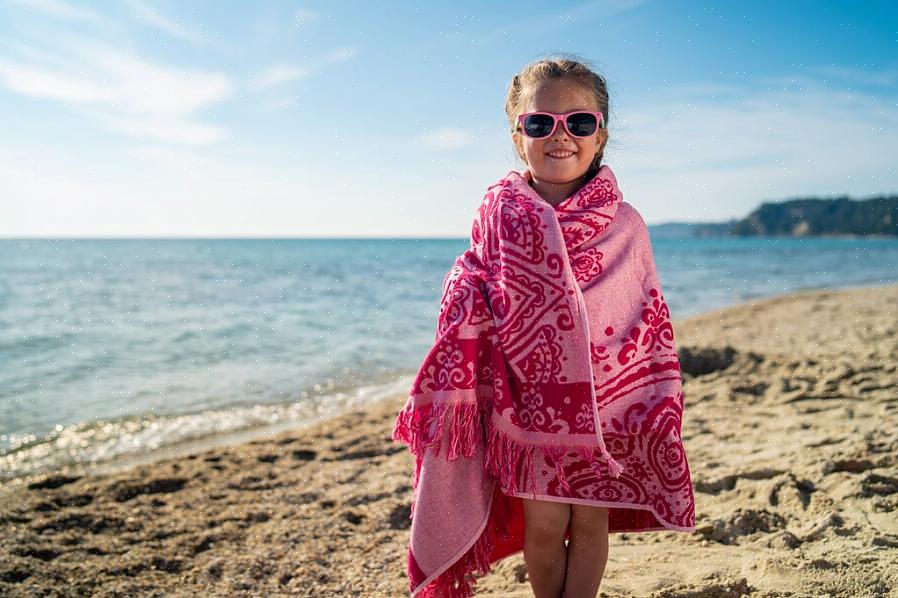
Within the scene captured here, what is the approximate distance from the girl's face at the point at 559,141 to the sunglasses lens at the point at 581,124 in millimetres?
15

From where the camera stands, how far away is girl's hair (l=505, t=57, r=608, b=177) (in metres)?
2.07

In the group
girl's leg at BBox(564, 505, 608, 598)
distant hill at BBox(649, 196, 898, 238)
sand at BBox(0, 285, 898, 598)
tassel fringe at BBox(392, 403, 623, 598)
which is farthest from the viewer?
distant hill at BBox(649, 196, 898, 238)

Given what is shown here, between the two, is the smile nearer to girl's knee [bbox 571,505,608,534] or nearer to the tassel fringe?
the tassel fringe

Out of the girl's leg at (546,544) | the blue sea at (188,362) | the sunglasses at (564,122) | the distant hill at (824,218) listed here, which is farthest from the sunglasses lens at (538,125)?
the distant hill at (824,218)

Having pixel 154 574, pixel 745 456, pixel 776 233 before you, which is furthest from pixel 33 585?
pixel 776 233

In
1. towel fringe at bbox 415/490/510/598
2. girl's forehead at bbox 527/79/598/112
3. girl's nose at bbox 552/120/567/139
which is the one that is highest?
girl's forehead at bbox 527/79/598/112

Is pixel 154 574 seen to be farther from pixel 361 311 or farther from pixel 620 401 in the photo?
pixel 361 311

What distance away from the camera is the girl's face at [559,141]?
202 cm

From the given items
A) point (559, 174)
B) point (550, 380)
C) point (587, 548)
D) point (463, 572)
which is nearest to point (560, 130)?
point (559, 174)

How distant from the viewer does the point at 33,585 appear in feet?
9.36

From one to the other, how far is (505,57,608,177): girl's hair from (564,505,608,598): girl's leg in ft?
3.63

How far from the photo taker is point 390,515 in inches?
140

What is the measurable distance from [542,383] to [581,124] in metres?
0.82

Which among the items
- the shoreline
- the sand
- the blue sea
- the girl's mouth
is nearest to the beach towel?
the girl's mouth
